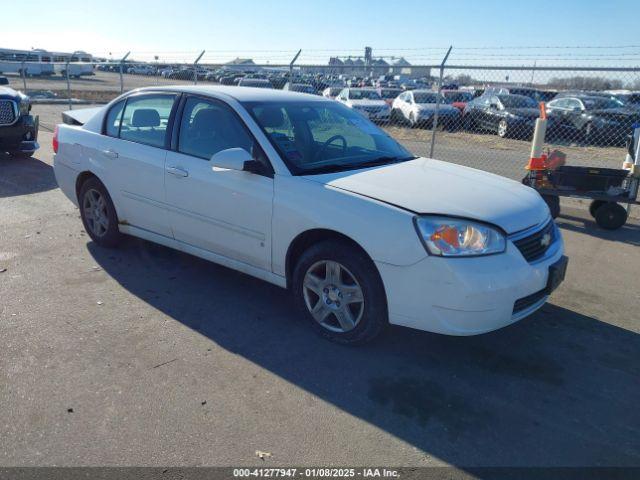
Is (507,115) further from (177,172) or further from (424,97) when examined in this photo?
(177,172)

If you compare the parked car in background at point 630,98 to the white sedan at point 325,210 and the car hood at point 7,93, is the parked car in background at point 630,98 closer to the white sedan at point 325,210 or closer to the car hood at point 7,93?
the white sedan at point 325,210

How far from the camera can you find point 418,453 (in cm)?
267

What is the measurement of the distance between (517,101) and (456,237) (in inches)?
613

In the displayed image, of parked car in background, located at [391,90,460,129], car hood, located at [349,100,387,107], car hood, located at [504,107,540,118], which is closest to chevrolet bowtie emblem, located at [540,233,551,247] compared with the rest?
car hood, located at [504,107,540,118]

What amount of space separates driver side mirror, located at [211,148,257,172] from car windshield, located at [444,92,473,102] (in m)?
19.1

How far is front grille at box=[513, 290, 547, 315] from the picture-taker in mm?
3359

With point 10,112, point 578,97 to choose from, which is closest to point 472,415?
point 10,112

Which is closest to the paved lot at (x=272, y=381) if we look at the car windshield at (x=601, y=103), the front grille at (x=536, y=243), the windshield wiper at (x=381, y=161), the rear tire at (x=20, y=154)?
the front grille at (x=536, y=243)

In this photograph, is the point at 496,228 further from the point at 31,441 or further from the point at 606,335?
the point at 31,441

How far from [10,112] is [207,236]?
23.7 feet

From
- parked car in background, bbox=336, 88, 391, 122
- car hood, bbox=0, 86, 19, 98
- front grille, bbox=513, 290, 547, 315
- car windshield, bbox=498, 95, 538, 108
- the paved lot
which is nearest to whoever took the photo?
the paved lot

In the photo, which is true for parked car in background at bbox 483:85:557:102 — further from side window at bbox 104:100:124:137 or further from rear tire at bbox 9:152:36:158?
side window at bbox 104:100:124:137

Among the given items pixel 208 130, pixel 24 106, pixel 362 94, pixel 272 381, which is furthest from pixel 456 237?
pixel 362 94

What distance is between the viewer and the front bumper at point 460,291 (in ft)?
10.4
